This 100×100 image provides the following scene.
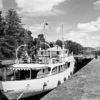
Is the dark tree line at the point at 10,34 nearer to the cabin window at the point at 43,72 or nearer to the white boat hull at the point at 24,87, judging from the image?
the cabin window at the point at 43,72

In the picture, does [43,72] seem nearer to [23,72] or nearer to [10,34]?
[23,72]

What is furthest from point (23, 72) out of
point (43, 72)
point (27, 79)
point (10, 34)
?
point (10, 34)

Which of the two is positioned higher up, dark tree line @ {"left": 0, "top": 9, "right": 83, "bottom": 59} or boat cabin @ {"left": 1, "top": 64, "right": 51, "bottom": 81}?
dark tree line @ {"left": 0, "top": 9, "right": 83, "bottom": 59}

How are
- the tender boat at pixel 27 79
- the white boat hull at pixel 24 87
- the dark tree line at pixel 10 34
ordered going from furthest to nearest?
the dark tree line at pixel 10 34 < the tender boat at pixel 27 79 < the white boat hull at pixel 24 87

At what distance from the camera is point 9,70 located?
21.0m

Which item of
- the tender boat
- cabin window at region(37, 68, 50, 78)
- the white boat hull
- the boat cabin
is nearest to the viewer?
the white boat hull

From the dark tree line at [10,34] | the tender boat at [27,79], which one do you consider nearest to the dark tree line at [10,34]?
the dark tree line at [10,34]

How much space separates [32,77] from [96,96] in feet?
33.7

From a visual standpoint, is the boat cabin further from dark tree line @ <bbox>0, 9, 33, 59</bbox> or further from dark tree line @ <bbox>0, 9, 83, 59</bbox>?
dark tree line @ <bbox>0, 9, 33, 59</bbox>

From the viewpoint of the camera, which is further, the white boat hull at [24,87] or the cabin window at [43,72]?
the cabin window at [43,72]

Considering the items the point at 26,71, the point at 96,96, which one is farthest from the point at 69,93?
the point at 26,71

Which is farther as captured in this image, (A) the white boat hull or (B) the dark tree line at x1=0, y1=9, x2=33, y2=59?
(B) the dark tree line at x1=0, y1=9, x2=33, y2=59

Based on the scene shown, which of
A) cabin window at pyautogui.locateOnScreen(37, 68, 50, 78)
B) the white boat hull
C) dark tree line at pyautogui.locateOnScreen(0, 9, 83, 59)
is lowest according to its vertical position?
the white boat hull

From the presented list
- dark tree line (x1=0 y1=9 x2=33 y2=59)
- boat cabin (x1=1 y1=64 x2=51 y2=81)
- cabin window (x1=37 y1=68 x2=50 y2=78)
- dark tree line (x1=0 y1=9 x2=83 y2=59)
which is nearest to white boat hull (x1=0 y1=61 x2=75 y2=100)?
cabin window (x1=37 y1=68 x2=50 y2=78)
